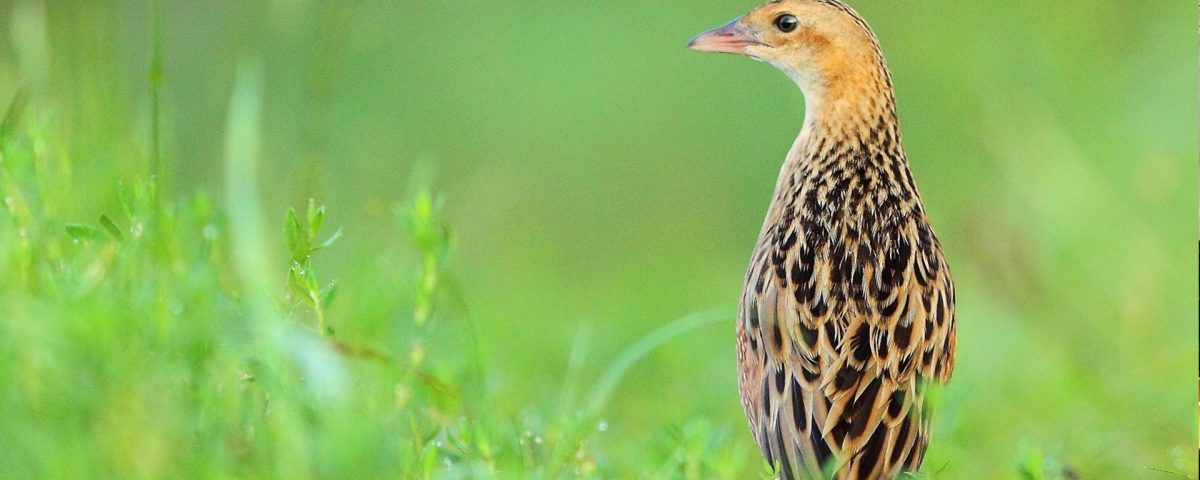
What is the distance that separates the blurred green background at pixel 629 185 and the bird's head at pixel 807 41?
1022 mm

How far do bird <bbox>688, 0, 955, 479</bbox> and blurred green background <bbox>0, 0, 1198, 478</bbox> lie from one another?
0.17m

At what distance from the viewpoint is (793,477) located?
382 centimetres

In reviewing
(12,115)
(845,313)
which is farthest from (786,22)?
(12,115)

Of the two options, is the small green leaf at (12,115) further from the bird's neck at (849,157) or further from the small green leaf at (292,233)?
the bird's neck at (849,157)

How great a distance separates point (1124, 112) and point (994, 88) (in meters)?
1.08

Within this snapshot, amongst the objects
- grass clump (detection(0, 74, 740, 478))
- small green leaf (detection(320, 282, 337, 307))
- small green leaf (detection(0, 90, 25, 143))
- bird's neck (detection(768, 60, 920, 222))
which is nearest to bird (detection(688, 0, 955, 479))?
bird's neck (detection(768, 60, 920, 222))

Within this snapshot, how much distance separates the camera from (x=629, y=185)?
9.90m

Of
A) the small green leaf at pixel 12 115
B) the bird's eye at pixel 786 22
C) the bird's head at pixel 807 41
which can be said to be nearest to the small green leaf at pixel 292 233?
the small green leaf at pixel 12 115

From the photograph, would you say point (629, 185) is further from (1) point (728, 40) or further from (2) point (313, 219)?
(2) point (313, 219)

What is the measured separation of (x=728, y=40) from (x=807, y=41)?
24 cm

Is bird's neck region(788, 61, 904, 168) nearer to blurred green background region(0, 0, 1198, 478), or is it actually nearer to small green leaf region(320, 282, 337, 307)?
blurred green background region(0, 0, 1198, 478)

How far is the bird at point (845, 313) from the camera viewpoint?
3799 mm

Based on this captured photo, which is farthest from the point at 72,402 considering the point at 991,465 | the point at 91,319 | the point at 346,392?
the point at 991,465

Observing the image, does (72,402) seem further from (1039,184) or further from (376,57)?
(376,57)
